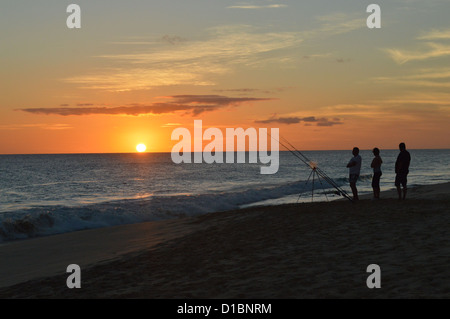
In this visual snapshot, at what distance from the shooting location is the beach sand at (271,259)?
6.44m

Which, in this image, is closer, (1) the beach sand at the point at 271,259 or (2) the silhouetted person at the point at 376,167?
(1) the beach sand at the point at 271,259

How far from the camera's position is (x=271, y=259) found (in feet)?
26.8

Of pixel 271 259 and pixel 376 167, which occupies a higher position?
pixel 376 167

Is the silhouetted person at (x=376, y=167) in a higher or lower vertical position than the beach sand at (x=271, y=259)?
higher

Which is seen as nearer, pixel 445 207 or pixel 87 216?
pixel 445 207

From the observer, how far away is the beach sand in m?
6.44

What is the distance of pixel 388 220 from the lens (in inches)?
414

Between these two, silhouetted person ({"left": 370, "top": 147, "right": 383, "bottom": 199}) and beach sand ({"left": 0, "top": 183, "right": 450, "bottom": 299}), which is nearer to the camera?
beach sand ({"left": 0, "top": 183, "right": 450, "bottom": 299})

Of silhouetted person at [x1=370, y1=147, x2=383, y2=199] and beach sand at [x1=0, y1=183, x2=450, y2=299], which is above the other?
silhouetted person at [x1=370, y1=147, x2=383, y2=199]

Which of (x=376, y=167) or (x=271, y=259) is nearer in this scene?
(x=271, y=259)
